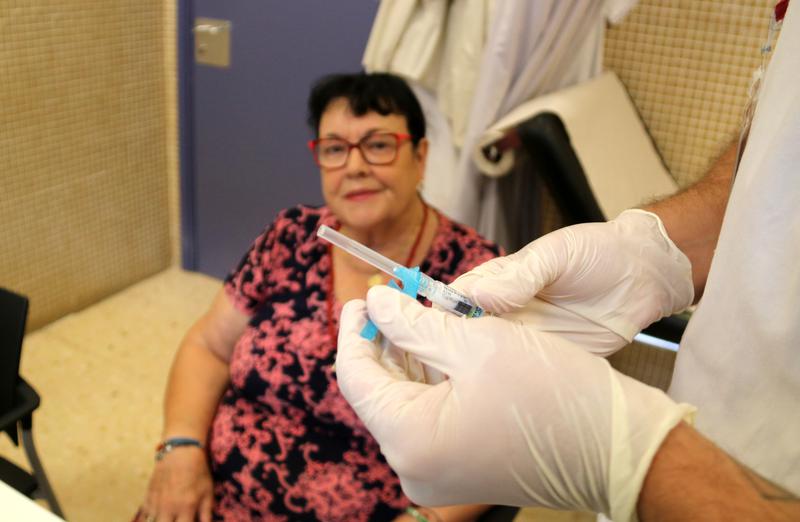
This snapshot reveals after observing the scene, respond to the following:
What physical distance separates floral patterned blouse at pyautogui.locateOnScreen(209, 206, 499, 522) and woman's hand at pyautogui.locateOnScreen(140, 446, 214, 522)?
0.10ft

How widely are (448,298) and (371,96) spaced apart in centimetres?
71

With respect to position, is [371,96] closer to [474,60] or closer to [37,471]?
Answer: [474,60]

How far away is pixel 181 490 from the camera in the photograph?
120 cm

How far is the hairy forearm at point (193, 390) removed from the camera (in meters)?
1.29

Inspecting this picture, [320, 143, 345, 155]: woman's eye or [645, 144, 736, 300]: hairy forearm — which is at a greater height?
[645, 144, 736, 300]: hairy forearm

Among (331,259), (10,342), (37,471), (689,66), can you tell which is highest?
(689,66)

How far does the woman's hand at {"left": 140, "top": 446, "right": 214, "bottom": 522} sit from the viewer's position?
120 cm

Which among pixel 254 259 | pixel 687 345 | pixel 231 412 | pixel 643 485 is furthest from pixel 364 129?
pixel 643 485

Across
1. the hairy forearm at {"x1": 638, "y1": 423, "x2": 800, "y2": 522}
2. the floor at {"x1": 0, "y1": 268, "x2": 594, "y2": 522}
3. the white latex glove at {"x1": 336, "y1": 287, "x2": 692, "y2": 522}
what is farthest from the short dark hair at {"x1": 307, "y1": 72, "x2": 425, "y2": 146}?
the floor at {"x1": 0, "y1": 268, "x2": 594, "y2": 522}

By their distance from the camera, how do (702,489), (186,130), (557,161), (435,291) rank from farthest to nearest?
1. (186,130)
2. (557,161)
3. (435,291)
4. (702,489)

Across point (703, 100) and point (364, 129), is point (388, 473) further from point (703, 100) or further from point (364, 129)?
point (703, 100)

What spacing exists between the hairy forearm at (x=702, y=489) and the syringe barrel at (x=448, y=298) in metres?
0.25

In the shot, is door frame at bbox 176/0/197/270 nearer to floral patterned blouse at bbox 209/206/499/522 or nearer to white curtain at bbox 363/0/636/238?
white curtain at bbox 363/0/636/238

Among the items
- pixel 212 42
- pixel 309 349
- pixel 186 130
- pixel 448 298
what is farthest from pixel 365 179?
pixel 186 130
